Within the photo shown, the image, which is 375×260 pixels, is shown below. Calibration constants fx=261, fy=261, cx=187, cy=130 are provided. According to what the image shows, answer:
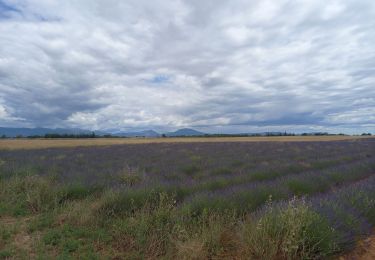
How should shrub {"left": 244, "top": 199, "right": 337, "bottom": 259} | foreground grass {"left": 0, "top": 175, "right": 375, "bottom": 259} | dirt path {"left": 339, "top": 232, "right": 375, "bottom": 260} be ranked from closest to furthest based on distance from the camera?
shrub {"left": 244, "top": 199, "right": 337, "bottom": 259} → foreground grass {"left": 0, "top": 175, "right": 375, "bottom": 259} → dirt path {"left": 339, "top": 232, "right": 375, "bottom": 260}

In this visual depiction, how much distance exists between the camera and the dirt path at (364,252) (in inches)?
144

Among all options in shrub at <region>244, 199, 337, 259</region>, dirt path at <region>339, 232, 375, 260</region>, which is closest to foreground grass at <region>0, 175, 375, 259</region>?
shrub at <region>244, 199, 337, 259</region>

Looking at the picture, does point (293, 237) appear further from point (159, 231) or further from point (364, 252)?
point (159, 231)

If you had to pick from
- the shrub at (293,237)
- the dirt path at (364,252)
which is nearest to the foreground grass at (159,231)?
the shrub at (293,237)

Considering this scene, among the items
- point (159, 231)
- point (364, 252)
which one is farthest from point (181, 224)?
point (364, 252)

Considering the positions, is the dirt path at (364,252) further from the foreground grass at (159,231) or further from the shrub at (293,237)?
the shrub at (293,237)

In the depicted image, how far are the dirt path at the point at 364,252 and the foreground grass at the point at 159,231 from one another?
0.48 feet

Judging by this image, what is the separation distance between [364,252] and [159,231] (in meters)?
3.18

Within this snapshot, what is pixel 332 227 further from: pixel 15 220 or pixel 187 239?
pixel 15 220

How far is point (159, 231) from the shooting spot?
4.58 meters

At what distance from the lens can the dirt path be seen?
367 centimetres

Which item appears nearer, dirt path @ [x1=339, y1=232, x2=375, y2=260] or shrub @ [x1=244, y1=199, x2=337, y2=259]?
shrub @ [x1=244, y1=199, x2=337, y2=259]

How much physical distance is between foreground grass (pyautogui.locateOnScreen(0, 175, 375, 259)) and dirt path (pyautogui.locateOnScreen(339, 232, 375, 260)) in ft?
0.48

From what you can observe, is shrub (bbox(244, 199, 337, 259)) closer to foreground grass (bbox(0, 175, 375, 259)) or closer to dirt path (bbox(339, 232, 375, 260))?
foreground grass (bbox(0, 175, 375, 259))
